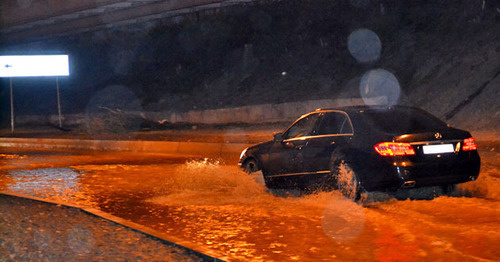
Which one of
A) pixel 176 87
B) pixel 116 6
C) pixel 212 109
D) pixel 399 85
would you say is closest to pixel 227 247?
pixel 399 85

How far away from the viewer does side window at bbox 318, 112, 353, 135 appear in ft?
29.7

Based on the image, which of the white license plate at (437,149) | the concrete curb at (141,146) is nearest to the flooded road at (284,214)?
the white license plate at (437,149)

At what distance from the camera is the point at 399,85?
940 inches

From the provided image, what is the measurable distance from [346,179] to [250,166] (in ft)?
8.42

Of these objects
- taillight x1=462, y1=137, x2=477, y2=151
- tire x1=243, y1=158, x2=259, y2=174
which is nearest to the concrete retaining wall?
tire x1=243, y1=158, x2=259, y2=174

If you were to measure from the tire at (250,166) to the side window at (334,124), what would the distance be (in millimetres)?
1642

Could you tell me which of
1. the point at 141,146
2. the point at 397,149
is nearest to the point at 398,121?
the point at 397,149

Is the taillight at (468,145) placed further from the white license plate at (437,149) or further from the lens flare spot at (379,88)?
the lens flare spot at (379,88)

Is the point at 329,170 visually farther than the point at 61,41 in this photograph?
No

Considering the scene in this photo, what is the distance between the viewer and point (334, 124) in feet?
30.6

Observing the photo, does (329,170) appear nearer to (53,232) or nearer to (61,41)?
(53,232)

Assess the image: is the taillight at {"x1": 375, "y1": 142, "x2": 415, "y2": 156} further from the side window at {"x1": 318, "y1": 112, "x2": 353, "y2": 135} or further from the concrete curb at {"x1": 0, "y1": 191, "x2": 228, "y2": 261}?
the concrete curb at {"x1": 0, "y1": 191, "x2": 228, "y2": 261}

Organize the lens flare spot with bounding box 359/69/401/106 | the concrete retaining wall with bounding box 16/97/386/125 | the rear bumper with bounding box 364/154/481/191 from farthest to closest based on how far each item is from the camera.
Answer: the concrete retaining wall with bounding box 16/97/386/125 < the lens flare spot with bounding box 359/69/401/106 < the rear bumper with bounding box 364/154/481/191

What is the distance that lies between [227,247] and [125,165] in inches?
381
